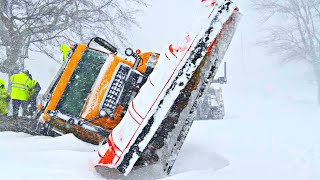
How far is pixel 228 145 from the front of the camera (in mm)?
5438

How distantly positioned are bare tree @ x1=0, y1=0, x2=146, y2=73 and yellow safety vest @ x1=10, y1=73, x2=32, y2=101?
6.30 meters

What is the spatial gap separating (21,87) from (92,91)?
12.6 feet

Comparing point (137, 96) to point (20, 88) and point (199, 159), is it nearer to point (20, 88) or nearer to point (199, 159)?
point (199, 159)

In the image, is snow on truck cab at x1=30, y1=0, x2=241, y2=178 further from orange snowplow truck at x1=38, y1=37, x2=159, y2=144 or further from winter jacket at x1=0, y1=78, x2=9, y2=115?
winter jacket at x1=0, y1=78, x2=9, y2=115

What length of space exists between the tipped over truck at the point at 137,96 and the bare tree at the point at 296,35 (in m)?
27.2

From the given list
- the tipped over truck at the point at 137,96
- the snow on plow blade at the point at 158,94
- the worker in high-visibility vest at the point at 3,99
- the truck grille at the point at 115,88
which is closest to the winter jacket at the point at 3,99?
the worker in high-visibility vest at the point at 3,99

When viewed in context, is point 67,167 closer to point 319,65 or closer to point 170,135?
point 170,135

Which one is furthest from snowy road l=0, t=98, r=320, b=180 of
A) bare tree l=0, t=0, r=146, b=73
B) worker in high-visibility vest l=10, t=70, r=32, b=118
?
bare tree l=0, t=0, r=146, b=73

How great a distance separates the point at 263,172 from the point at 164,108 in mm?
1180

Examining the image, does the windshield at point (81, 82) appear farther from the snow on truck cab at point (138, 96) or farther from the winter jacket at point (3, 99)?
the winter jacket at point (3, 99)

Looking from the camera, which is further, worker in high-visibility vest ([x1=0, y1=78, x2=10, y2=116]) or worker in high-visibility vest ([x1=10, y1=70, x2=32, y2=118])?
worker in high-visibility vest ([x1=0, y1=78, x2=10, y2=116])

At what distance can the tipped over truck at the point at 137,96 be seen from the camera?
3.40m

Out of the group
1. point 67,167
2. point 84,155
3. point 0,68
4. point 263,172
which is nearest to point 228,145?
point 263,172

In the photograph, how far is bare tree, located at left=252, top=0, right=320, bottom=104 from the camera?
30219 millimetres
